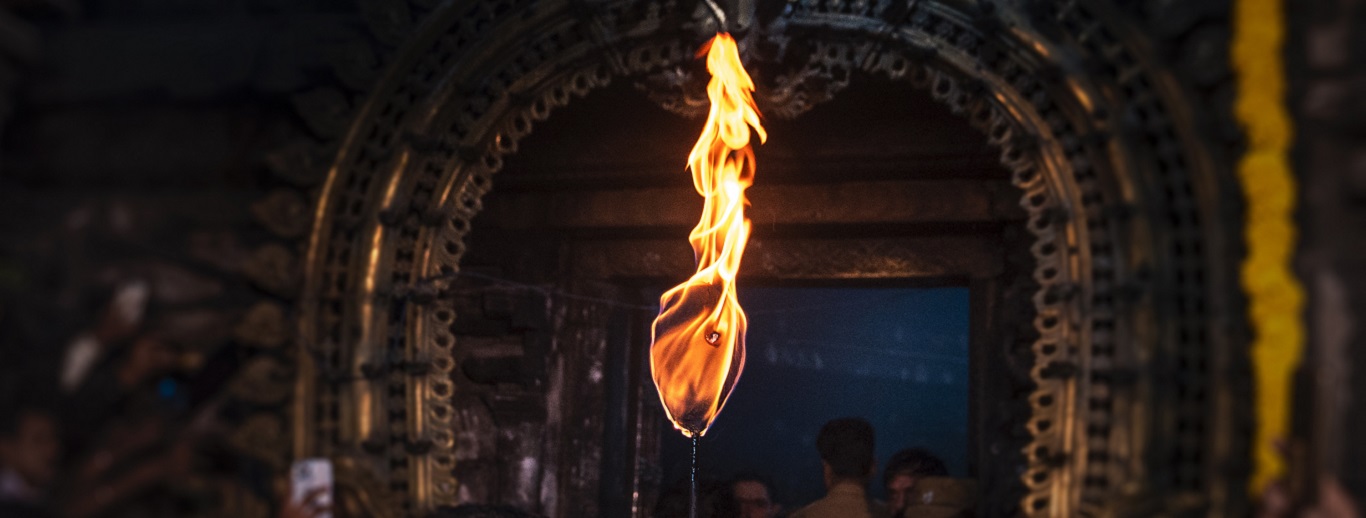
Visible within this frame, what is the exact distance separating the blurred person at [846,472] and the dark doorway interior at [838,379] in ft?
3.35

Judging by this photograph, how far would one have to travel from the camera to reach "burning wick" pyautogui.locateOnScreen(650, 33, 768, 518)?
13.2ft

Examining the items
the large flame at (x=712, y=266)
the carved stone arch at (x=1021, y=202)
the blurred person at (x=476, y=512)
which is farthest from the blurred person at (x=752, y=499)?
the carved stone arch at (x=1021, y=202)

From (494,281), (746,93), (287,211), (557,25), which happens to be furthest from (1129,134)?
(494,281)

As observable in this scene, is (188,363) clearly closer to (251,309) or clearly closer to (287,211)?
(251,309)

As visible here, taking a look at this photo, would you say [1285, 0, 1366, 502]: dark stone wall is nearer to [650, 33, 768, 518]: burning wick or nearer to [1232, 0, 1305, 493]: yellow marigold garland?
[1232, 0, 1305, 493]: yellow marigold garland

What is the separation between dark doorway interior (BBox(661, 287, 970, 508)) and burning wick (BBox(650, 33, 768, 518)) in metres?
0.61

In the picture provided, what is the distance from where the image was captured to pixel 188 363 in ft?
10.4

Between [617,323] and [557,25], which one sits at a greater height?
[557,25]

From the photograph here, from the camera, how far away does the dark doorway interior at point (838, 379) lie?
595 centimetres

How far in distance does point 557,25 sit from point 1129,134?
1795 millimetres

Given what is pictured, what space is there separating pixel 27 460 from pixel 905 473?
3254 millimetres

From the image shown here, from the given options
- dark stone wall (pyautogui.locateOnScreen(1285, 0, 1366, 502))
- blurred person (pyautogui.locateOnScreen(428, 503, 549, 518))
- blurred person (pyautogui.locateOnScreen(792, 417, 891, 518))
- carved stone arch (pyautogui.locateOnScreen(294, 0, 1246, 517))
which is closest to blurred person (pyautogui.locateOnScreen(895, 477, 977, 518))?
blurred person (pyautogui.locateOnScreen(792, 417, 891, 518))

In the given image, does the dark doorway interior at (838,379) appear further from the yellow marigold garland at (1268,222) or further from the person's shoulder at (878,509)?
the yellow marigold garland at (1268,222)

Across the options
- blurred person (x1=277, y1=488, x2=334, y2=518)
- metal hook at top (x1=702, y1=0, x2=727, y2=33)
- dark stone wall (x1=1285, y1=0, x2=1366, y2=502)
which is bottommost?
blurred person (x1=277, y1=488, x2=334, y2=518)
